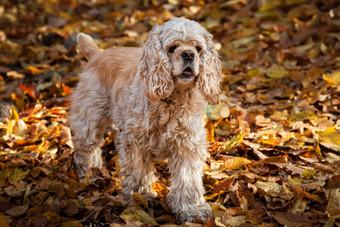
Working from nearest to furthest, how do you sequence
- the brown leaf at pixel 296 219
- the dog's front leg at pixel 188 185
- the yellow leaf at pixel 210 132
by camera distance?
the brown leaf at pixel 296 219, the dog's front leg at pixel 188 185, the yellow leaf at pixel 210 132

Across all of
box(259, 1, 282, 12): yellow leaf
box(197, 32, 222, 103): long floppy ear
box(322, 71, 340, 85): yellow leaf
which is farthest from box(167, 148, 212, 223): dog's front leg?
box(259, 1, 282, 12): yellow leaf

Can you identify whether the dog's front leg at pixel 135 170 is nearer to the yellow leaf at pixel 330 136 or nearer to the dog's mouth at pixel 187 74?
the dog's mouth at pixel 187 74

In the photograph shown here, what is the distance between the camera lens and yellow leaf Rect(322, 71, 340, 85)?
17.4 feet

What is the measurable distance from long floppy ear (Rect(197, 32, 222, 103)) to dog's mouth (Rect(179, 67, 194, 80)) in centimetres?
9

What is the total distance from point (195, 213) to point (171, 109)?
34.4 inches

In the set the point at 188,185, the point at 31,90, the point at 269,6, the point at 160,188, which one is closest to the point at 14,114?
the point at 31,90

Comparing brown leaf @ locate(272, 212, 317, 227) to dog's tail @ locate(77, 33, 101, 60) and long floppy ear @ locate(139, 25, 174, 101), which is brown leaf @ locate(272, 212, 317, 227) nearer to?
long floppy ear @ locate(139, 25, 174, 101)

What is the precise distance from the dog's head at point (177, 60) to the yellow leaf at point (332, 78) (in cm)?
242

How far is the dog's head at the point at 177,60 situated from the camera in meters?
3.29

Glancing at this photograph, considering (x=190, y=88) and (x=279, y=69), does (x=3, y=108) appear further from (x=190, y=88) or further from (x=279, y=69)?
(x=279, y=69)

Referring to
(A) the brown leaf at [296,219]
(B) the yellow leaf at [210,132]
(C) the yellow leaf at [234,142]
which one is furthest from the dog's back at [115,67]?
(A) the brown leaf at [296,219]

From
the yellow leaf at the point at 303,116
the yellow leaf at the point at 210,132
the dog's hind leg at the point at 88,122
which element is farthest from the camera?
the yellow leaf at the point at 303,116

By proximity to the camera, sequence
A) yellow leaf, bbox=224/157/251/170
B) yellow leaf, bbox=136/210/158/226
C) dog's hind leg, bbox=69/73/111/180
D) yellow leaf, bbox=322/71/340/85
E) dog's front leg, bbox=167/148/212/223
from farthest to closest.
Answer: yellow leaf, bbox=322/71/340/85
dog's hind leg, bbox=69/73/111/180
yellow leaf, bbox=224/157/251/170
dog's front leg, bbox=167/148/212/223
yellow leaf, bbox=136/210/158/226

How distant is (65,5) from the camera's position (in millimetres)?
9781
